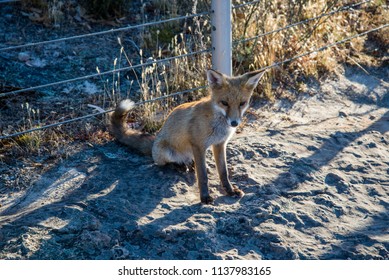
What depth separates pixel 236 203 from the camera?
183 inches

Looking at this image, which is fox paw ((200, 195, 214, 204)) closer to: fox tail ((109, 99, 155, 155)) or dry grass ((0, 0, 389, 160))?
fox tail ((109, 99, 155, 155))

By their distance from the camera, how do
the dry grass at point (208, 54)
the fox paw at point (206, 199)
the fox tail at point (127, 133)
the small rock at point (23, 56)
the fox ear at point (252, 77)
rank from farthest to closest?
the small rock at point (23, 56) < the dry grass at point (208, 54) < the fox tail at point (127, 133) < the fox ear at point (252, 77) < the fox paw at point (206, 199)

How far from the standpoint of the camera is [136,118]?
605 cm

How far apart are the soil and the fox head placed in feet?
2.16

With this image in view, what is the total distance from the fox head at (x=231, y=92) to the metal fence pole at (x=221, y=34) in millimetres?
1004

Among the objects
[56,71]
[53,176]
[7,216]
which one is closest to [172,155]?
[53,176]

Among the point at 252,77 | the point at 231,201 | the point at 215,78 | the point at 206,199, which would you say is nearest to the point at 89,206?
the point at 206,199

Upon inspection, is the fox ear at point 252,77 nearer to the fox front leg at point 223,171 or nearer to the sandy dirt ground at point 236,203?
the fox front leg at point 223,171

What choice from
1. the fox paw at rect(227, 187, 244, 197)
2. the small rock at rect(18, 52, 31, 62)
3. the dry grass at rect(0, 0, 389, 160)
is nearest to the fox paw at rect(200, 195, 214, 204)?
the fox paw at rect(227, 187, 244, 197)

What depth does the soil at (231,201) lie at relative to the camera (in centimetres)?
398

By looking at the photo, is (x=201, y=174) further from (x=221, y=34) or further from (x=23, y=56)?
(x=23, y=56)

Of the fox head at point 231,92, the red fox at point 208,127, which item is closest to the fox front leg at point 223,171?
the red fox at point 208,127
